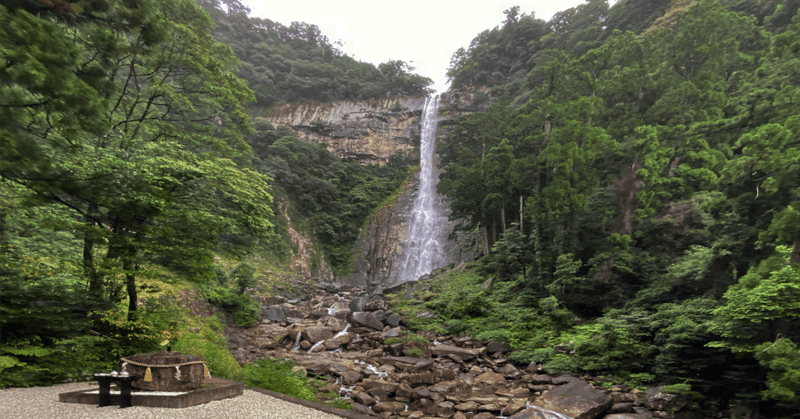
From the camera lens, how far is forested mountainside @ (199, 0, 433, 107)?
140ft

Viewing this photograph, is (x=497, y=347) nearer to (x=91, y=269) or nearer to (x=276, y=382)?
(x=276, y=382)

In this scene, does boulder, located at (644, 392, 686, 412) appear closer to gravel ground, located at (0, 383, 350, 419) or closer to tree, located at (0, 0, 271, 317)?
gravel ground, located at (0, 383, 350, 419)

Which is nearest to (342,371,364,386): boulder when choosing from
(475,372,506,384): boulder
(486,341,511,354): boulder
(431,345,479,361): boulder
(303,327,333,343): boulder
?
(431,345,479,361): boulder

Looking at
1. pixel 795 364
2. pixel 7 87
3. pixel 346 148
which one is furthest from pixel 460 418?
pixel 346 148

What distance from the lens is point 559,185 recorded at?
13680 mm

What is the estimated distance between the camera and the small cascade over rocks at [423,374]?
728cm

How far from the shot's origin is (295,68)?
44875 mm

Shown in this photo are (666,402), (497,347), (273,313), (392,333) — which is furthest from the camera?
(273,313)

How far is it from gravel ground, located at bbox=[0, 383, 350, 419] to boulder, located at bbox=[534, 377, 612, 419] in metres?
5.38

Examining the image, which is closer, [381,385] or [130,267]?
[130,267]

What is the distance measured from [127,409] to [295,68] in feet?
158

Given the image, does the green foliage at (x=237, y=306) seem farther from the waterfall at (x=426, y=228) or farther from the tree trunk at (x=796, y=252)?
the waterfall at (x=426, y=228)

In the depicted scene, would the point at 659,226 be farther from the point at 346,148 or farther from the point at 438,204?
the point at 346,148

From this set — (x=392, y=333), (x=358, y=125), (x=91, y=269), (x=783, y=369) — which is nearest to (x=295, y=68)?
(x=358, y=125)
